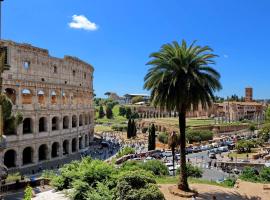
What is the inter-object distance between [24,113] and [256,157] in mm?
36946

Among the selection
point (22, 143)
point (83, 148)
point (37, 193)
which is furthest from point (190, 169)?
point (83, 148)

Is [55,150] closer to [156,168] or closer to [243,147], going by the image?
[156,168]

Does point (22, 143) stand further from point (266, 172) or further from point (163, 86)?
point (266, 172)

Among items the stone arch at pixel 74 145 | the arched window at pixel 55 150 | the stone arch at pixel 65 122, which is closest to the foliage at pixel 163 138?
the stone arch at pixel 74 145

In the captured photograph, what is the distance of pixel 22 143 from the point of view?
4244 cm

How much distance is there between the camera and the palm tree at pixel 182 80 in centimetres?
2369

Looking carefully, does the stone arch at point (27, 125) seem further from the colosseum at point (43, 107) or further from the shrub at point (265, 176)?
the shrub at point (265, 176)

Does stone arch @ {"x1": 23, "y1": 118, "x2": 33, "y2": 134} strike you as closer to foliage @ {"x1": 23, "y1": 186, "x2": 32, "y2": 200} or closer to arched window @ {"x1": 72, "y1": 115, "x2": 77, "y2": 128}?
arched window @ {"x1": 72, "y1": 115, "x2": 77, "y2": 128}

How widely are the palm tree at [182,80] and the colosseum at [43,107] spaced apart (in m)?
19.9

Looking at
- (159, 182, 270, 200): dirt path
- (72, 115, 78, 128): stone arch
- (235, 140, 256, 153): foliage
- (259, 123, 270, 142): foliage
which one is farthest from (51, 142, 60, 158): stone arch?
(259, 123, 270, 142): foliage

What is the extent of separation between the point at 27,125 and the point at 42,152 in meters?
4.52

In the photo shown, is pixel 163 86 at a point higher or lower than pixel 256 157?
higher

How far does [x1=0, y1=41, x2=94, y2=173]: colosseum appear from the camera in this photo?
1638 inches

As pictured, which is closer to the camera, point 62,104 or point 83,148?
point 62,104
